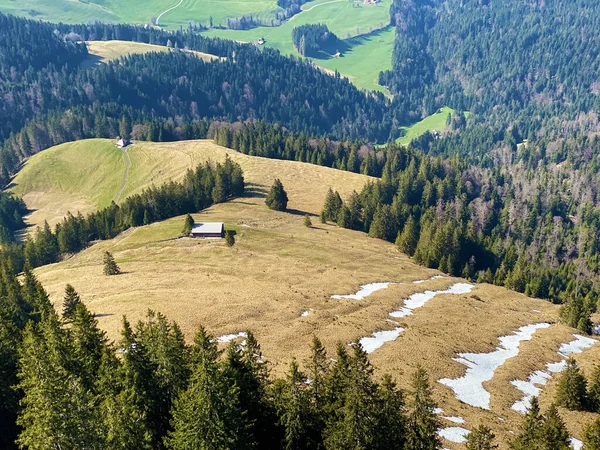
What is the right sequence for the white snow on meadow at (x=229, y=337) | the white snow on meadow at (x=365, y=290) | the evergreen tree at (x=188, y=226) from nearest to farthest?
the white snow on meadow at (x=229, y=337)
the white snow on meadow at (x=365, y=290)
the evergreen tree at (x=188, y=226)

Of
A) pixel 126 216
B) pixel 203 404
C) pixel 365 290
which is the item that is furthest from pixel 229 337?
pixel 126 216

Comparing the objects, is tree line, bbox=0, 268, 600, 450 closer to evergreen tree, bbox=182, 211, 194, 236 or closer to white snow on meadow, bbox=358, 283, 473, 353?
white snow on meadow, bbox=358, 283, 473, 353

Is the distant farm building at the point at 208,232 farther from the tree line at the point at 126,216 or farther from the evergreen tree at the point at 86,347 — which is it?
Result: the evergreen tree at the point at 86,347

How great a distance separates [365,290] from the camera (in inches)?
3157

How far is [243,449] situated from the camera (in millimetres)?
33688

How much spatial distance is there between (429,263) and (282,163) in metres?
88.0

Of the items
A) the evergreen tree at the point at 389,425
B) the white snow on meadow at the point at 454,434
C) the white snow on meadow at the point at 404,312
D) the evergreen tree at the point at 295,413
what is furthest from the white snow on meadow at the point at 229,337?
the white snow on meadow at the point at 454,434

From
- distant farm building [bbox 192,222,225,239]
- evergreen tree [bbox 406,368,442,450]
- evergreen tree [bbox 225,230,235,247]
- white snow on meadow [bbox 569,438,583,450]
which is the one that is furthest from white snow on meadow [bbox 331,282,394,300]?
distant farm building [bbox 192,222,225,239]

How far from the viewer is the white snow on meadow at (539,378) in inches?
1982

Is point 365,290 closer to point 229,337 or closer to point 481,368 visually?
point 481,368

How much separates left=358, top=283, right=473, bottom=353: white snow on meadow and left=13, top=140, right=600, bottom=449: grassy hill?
1.06 metres

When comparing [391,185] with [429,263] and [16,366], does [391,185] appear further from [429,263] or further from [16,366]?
[16,366]

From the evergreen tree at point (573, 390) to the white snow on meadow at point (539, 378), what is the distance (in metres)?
3.24

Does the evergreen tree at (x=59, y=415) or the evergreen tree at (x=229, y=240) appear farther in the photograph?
the evergreen tree at (x=229, y=240)
